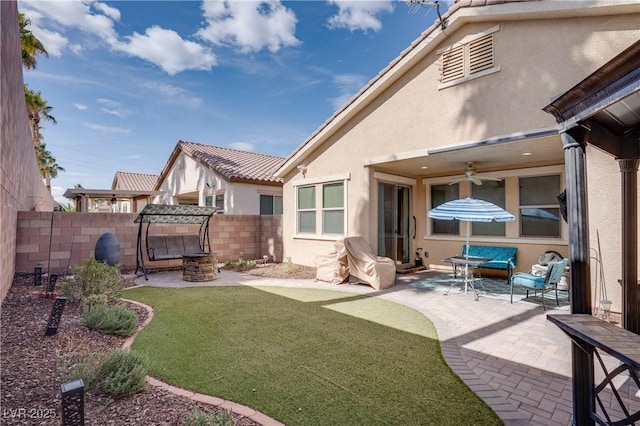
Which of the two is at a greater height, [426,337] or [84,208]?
[84,208]

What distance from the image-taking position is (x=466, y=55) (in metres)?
7.48

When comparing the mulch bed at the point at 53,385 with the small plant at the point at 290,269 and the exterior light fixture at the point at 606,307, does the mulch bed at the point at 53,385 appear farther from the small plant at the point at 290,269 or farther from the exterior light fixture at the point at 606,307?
the small plant at the point at 290,269

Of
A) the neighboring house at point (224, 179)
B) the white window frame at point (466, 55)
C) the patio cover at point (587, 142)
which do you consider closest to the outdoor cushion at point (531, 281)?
the patio cover at point (587, 142)

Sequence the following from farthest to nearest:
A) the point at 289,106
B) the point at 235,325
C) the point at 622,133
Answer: the point at 289,106 → the point at 235,325 → the point at 622,133

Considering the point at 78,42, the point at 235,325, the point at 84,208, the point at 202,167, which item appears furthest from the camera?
the point at 202,167

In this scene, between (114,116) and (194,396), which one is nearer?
(194,396)

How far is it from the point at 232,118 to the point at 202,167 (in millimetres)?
5274

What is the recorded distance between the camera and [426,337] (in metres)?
4.86

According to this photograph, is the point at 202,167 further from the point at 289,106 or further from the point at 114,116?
the point at 114,116

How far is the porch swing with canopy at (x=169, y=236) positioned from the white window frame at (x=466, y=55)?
311 inches

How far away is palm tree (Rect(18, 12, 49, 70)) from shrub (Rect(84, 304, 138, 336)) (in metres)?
20.9

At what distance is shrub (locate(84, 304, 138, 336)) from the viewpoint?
4.33m

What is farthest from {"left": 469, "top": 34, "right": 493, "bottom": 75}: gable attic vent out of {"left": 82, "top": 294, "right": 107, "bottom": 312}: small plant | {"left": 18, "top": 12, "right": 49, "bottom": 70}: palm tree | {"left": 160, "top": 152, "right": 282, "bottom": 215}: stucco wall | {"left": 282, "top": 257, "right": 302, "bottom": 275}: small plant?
{"left": 18, "top": 12, "right": 49, "bottom": 70}: palm tree

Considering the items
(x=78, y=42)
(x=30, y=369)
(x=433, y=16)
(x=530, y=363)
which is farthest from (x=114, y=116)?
(x=530, y=363)
